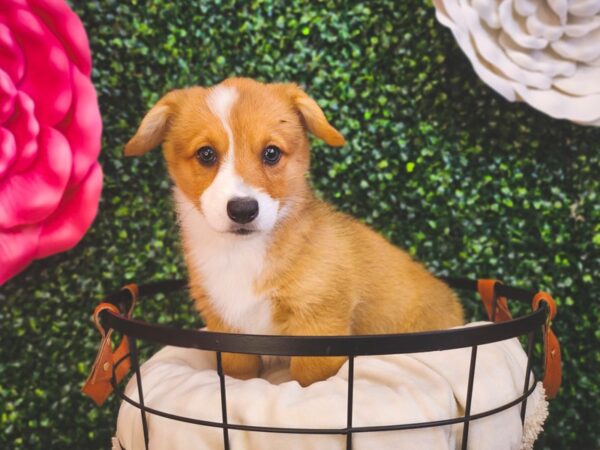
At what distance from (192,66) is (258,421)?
0.87 metres

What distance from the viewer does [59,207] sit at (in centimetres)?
122

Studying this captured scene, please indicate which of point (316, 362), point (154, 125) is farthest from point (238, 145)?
point (316, 362)

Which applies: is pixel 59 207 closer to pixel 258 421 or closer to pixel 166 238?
pixel 166 238

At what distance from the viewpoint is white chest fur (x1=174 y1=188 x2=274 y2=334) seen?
37.0 inches

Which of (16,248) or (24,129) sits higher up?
(24,129)

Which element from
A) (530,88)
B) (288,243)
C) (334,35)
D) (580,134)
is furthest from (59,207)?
(580,134)

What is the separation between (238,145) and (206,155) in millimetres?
60

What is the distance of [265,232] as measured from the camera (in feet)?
2.98

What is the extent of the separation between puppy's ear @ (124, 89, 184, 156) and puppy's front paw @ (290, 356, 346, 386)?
45 cm

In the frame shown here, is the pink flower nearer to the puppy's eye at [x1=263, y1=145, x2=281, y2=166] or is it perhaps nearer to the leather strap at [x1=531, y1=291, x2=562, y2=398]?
the puppy's eye at [x1=263, y1=145, x2=281, y2=166]

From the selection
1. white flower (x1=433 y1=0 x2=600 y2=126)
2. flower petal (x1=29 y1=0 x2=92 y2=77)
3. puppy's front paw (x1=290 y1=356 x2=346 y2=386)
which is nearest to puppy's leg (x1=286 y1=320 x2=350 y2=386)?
puppy's front paw (x1=290 y1=356 x2=346 y2=386)

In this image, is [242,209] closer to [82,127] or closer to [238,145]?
[238,145]

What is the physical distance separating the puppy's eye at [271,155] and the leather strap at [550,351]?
1.56ft

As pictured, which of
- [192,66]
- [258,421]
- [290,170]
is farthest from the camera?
[192,66]
